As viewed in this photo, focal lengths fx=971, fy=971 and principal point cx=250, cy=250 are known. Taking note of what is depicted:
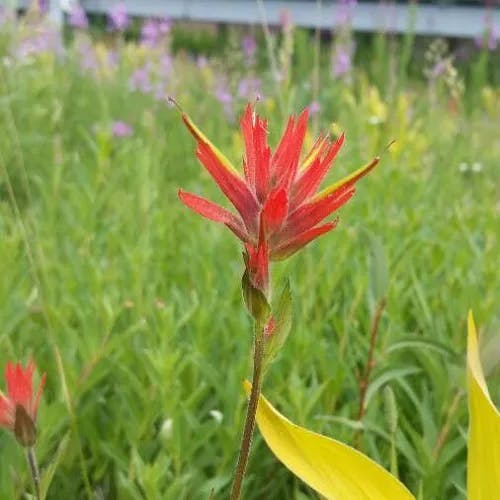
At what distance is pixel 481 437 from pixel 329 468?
0.33ft

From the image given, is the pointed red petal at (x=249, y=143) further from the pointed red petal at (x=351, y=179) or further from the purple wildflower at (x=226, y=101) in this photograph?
the purple wildflower at (x=226, y=101)

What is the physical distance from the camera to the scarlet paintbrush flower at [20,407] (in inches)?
26.2

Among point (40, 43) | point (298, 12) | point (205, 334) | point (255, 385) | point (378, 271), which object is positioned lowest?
point (298, 12)

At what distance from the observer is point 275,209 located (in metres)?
0.51

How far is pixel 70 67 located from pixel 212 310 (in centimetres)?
365

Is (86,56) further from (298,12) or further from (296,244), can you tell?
(298,12)

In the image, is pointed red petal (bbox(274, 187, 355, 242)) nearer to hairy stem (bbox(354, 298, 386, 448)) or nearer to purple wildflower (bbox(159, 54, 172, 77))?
hairy stem (bbox(354, 298, 386, 448))

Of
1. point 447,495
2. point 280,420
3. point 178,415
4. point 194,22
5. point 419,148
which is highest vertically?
point 280,420

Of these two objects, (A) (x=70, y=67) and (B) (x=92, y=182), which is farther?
(A) (x=70, y=67)

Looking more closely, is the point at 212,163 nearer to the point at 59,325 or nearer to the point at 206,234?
the point at 59,325

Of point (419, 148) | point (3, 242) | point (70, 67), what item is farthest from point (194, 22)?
point (3, 242)

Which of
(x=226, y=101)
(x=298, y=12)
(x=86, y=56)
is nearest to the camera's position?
(x=226, y=101)

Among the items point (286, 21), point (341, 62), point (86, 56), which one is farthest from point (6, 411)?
point (86, 56)

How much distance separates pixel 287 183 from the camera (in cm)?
53
